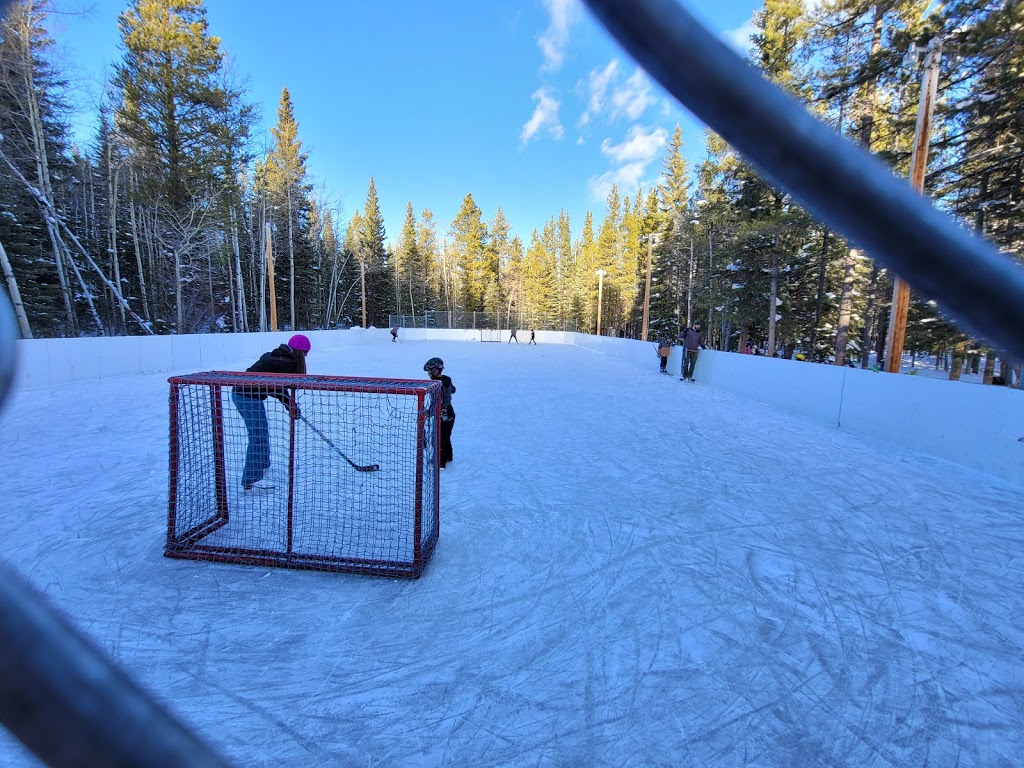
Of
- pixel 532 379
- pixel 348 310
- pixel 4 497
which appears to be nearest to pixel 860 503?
pixel 4 497

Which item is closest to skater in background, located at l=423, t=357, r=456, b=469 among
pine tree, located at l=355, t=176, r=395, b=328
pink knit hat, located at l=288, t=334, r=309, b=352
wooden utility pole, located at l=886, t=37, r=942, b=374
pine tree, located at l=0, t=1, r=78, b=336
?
pink knit hat, located at l=288, t=334, r=309, b=352

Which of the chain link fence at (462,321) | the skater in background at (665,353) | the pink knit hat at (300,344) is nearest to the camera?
the pink knit hat at (300,344)

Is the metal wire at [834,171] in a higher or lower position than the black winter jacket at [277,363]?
higher

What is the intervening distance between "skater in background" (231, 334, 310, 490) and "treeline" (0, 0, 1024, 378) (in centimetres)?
299

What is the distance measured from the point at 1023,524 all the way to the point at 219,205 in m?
28.6

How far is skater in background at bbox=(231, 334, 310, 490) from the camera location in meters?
4.55

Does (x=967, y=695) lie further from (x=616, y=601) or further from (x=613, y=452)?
(x=613, y=452)

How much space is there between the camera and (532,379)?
47.5 ft

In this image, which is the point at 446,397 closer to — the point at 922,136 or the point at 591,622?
the point at 591,622

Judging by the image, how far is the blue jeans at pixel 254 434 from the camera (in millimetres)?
4559

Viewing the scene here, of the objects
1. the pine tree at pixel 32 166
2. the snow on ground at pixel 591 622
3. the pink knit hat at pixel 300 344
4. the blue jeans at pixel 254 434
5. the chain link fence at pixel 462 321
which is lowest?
the snow on ground at pixel 591 622

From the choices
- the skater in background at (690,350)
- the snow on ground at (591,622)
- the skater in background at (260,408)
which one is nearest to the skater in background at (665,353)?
the skater in background at (690,350)

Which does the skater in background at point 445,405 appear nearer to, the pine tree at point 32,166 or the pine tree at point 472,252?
the pine tree at point 32,166

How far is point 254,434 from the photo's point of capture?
15.4ft
